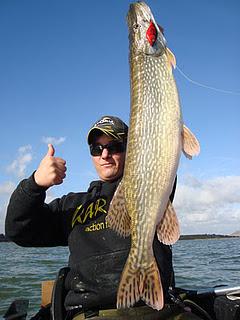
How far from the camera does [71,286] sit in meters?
3.37

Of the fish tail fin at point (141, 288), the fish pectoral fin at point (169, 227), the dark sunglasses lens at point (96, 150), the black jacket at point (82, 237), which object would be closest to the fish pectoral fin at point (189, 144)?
the fish pectoral fin at point (169, 227)

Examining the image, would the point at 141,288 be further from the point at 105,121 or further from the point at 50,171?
the point at 105,121

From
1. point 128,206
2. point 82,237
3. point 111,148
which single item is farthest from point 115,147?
point 128,206

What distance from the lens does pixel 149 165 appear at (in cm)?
266

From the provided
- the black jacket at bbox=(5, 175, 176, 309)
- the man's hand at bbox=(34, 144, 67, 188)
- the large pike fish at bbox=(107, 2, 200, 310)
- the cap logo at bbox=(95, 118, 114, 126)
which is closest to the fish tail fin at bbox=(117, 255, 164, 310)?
the large pike fish at bbox=(107, 2, 200, 310)

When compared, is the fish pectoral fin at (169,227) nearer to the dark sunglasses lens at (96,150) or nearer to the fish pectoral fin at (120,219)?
the fish pectoral fin at (120,219)

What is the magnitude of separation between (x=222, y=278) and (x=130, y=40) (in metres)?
9.40

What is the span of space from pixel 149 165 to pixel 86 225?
1.20m

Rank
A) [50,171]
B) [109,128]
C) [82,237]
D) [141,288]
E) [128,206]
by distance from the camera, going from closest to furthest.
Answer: [141,288] < [128,206] < [50,171] < [82,237] < [109,128]

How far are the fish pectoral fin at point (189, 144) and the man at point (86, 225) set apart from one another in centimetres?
102

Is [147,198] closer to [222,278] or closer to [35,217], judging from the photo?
[35,217]

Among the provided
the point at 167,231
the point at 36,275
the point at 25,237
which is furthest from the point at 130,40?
the point at 36,275

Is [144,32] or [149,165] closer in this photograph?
[149,165]

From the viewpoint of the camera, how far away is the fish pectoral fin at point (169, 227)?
2.68 meters
